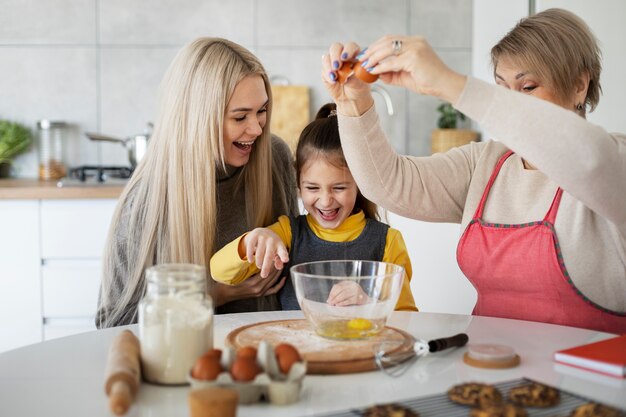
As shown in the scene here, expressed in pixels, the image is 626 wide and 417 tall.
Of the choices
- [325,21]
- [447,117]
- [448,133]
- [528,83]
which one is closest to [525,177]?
[528,83]

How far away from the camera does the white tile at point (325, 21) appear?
3.45 meters

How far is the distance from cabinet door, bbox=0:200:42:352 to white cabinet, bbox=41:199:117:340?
0.10 ft

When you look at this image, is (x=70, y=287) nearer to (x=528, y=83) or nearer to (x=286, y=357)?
(x=528, y=83)

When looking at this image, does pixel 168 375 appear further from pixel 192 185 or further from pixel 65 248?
pixel 65 248

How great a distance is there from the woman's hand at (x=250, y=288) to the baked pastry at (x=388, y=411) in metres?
0.86

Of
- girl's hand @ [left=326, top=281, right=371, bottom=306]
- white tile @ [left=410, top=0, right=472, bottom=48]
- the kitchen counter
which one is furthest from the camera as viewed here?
white tile @ [left=410, top=0, right=472, bottom=48]

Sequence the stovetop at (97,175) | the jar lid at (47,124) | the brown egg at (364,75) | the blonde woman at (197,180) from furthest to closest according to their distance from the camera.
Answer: the jar lid at (47,124)
the stovetop at (97,175)
the blonde woman at (197,180)
the brown egg at (364,75)

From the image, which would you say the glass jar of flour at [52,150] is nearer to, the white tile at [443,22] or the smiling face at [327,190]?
the white tile at [443,22]

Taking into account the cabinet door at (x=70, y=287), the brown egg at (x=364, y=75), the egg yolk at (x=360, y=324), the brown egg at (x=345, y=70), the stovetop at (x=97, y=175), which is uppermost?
the brown egg at (x=345, y=70)

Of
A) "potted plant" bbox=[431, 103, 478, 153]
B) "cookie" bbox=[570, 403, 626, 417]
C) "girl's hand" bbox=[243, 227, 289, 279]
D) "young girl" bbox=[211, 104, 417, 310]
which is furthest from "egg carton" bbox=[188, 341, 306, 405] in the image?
"potted plant" bbox=[431, 103, 478, 153]

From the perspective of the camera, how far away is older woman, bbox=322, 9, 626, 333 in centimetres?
129

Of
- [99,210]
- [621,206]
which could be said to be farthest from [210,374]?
[99,210]

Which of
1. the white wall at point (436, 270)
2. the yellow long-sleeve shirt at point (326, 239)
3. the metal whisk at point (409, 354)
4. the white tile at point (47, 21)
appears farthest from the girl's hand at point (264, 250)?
the white tile at point (47, 21)

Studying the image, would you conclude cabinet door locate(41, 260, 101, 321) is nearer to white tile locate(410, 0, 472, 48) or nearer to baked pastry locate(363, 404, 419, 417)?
white tile locate(410, 0, 472, 48)
